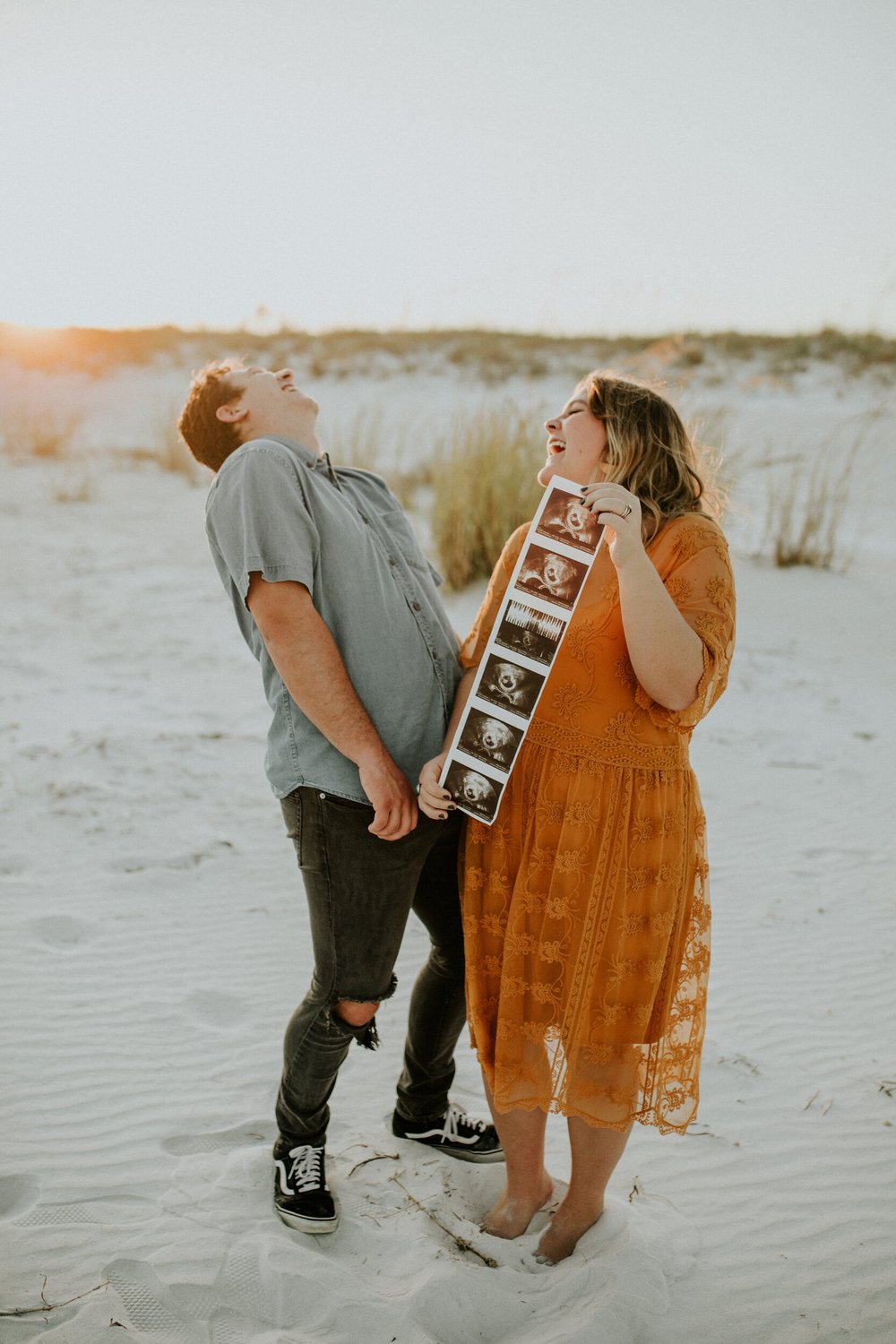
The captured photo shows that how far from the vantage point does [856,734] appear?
18.7 feet

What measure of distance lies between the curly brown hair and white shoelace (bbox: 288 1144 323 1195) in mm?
1638

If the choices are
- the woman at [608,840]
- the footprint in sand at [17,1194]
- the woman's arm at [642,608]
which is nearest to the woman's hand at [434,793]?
the woman at [608,840]

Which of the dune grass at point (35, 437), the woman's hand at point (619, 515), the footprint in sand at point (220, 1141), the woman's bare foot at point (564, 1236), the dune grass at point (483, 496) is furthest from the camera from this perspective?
the dune grass at point (35, 437)

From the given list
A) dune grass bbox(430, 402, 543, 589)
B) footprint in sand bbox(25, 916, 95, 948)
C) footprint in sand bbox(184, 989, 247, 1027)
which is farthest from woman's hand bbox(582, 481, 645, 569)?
dune grass bbox(430, 402, 543, 589)

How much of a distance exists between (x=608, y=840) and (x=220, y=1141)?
4.68 ft

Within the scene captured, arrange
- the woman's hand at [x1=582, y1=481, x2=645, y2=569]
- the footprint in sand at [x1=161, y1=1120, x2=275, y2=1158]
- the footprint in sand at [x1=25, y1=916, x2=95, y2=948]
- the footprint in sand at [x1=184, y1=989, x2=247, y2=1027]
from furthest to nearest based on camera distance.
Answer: the footprint in sand at [x1=25, y1=916, x2=95, y2=948], the footprint in sand at [x1=184, y1=989, x2=247, y2=1027], the footprint in sand at [x1=161, y1=1120, x2=275, y2=1158], the woman's hand at [x1=582, y1=481, x2=645, y2=569]

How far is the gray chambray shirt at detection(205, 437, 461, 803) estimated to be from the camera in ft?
6.15

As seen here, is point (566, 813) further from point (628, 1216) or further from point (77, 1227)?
point (77, 1227)

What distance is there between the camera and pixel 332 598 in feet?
6.46

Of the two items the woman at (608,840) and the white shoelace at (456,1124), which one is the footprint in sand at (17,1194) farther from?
the woman at (608,840)

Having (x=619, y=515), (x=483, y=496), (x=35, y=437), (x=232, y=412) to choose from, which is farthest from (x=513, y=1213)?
(x=35, y=437)

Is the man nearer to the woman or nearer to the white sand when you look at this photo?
the woman

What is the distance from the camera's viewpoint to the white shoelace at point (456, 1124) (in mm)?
2521

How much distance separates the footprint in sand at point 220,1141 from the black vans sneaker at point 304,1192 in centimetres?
24
